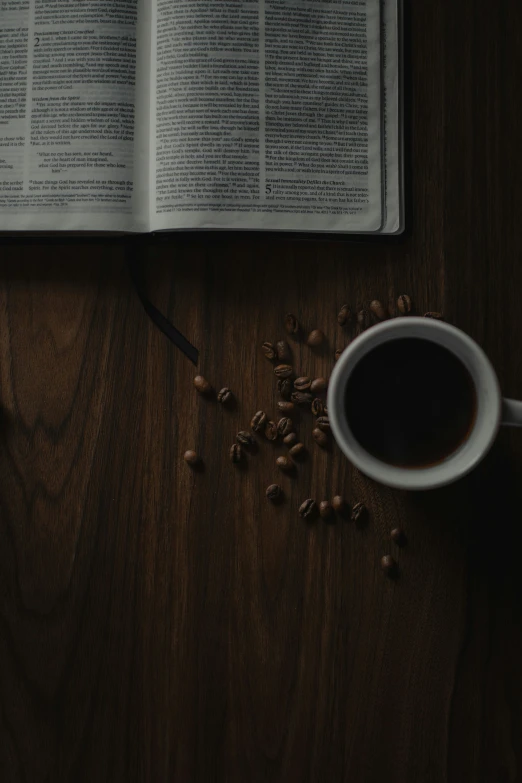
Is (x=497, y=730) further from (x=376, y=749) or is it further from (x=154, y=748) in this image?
(x=154, y=748)

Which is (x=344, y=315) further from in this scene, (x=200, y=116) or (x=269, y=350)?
(x=200, y=116)

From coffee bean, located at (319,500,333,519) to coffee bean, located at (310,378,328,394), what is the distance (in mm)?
100

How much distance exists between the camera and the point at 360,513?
0.61 m

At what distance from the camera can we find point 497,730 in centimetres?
61

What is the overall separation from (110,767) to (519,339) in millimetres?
538

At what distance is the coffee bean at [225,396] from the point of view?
2.02ft

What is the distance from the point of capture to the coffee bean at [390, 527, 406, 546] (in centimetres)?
61

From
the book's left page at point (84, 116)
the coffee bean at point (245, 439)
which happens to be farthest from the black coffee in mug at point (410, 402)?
the book's left page at point (84, 116)

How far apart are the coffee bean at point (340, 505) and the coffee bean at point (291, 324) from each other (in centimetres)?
16

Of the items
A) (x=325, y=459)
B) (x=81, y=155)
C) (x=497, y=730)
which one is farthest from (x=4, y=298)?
(x=497, y=730)

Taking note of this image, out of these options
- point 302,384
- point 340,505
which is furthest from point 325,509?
point 302,384

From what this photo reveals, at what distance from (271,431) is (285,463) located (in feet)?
0.10

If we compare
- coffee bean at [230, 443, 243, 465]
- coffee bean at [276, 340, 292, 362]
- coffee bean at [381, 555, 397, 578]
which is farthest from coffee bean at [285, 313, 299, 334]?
coffee bean at [381, 555, 397, 578]

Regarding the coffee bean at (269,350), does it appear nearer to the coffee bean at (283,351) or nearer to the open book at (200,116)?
the coffee bean at (283,351)
